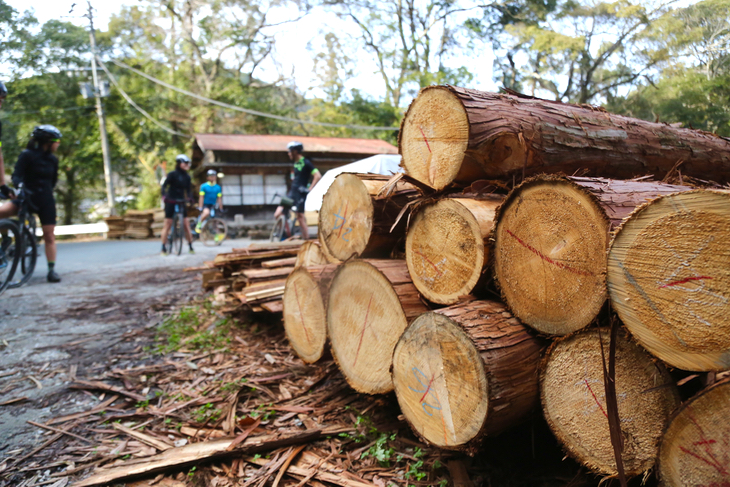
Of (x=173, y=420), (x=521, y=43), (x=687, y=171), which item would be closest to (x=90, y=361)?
(x=173, y=420)

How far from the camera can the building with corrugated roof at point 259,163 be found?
17703mm

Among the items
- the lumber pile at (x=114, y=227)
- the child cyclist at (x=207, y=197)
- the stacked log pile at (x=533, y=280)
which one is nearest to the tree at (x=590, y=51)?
the stacked log pile at (x=533, y=280)

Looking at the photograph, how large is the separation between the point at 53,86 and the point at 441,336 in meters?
24.0

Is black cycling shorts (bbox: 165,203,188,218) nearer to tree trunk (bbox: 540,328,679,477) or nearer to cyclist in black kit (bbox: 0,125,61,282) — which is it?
cyclist in black kit (bbox: 0,125,61,282)

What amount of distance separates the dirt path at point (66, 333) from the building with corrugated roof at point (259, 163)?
1137cm

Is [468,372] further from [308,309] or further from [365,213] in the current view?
[308,309]

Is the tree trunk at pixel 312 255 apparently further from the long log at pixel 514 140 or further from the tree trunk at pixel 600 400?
the tree trunk at pixel 600 400

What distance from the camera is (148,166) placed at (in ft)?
78.7

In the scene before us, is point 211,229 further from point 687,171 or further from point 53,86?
point 53,86

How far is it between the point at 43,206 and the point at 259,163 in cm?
1317

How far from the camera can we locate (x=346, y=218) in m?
2.82

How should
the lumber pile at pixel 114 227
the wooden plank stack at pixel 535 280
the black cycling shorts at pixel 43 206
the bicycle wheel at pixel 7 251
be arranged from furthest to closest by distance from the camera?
1. the lumber pile at pixel 114 227
2. the black cycling shorts at pixel 43 206
3. the bicycle wheel at pixel 7 251
4. the wooden plank stack at pixel 535 280

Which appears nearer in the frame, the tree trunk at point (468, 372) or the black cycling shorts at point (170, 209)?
the tree trunk at point (468, 372)

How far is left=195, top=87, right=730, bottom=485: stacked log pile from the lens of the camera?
1366mm
